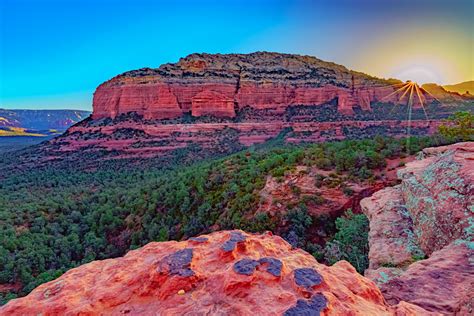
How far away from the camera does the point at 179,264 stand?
3717 millimetres

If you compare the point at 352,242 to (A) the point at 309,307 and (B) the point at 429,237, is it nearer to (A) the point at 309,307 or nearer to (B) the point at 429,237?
(B) the point at 429,237

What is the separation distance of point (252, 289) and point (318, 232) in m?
12.1

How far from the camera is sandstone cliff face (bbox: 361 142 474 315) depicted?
422cm

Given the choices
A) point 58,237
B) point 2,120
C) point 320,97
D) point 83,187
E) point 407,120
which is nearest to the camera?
point 58,237

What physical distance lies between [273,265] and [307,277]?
16.8 inches

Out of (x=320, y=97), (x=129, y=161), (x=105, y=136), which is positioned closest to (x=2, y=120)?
(x=105, y=136)

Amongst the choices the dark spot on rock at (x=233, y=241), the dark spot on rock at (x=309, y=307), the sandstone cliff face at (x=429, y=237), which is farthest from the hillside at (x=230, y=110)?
the dark spot on rock at (x=309, y=307)

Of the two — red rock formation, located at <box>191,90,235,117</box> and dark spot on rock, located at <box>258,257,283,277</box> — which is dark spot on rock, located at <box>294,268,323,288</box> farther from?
red rock formation, located at <box>191,90,235,117</box>

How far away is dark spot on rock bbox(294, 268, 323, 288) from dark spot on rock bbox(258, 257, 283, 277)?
0.21 m

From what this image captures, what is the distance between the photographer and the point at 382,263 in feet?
20.7

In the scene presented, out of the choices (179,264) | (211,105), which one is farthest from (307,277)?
(211,105)

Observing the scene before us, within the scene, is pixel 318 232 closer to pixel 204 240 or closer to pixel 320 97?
pixel 204 240

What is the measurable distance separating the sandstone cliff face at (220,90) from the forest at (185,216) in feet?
127

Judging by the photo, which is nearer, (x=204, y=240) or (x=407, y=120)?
(x=204, y=240)
